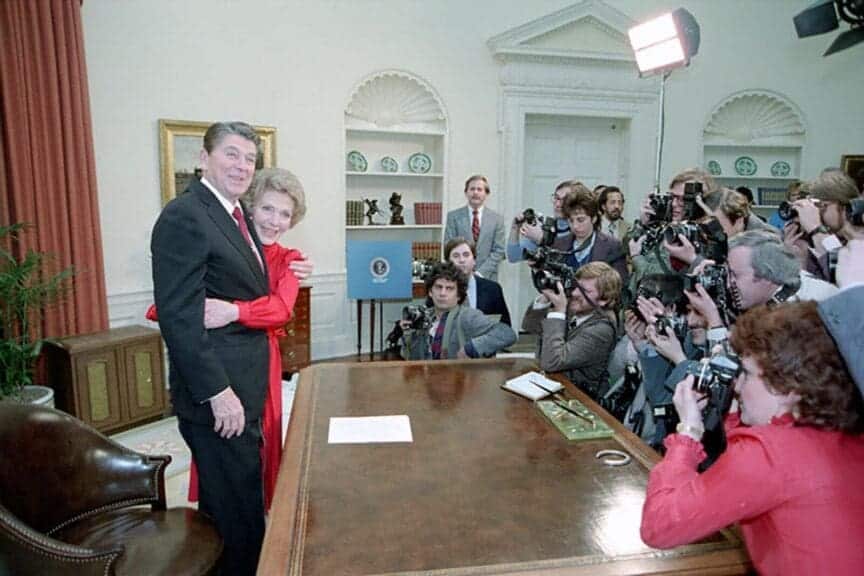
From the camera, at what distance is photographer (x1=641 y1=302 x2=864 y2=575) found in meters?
1.10

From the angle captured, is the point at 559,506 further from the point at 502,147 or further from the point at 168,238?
the point at 502,147

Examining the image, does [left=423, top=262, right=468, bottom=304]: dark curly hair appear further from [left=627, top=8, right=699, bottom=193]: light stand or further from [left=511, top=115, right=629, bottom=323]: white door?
[left=511, top=115, right=629, bottom=323]: white door

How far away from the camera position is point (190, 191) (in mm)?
1816

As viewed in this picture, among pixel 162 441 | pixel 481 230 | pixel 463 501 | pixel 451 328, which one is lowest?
pixel 162 441

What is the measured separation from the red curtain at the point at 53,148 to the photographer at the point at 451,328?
2178 millimetres

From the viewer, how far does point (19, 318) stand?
11.3ft

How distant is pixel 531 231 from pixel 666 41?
1.92m

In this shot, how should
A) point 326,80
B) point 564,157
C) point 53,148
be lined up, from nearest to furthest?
point 53,148, point 326,80, point 564,157

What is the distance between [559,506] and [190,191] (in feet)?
4.11

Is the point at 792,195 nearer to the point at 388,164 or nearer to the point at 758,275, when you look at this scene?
the point at 758,275

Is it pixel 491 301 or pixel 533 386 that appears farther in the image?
pixel 491 301

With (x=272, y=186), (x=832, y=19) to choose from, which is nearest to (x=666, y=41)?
(x=832, y=19)

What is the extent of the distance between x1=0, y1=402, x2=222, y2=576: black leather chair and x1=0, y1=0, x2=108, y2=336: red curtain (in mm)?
2256

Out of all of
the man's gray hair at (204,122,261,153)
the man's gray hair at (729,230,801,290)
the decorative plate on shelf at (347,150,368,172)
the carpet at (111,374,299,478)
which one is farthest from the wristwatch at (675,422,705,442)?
the decorative plate on shelf at (347,150,368,172)
